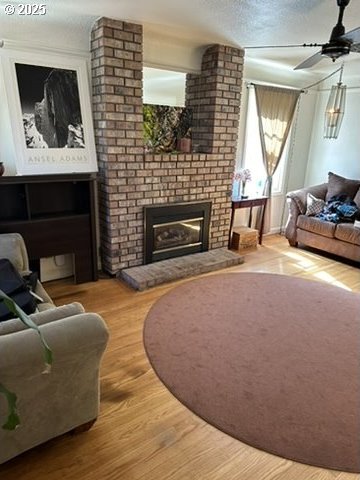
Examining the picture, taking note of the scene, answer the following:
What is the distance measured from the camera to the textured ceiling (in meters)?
2.46

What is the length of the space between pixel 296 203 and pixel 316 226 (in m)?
0.44

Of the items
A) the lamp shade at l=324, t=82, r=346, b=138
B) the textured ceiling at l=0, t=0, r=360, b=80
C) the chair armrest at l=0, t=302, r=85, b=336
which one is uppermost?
the textured ceiling at l=0, t=0, r=360, b=80

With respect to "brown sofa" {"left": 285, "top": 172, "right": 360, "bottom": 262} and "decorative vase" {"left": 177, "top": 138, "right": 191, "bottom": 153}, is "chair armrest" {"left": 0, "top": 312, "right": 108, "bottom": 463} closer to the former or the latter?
"decorative vase" {"left": 177, "top": 138, "right": 191, "bottom": 153}

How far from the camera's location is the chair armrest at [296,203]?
15.0 feet

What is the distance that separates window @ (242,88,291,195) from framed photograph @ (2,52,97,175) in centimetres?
227

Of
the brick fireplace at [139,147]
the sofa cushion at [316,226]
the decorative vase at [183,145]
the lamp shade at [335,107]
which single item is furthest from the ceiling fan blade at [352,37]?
the sofa cushion at [316,226]

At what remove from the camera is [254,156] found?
15.4 feet

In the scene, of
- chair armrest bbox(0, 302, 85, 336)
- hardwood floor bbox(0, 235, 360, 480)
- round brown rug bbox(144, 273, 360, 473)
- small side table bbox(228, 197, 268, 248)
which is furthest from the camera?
small side table bbox(228, 197, 268, 248)

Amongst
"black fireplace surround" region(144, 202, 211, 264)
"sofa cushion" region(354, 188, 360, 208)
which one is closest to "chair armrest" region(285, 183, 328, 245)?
"sofa cushion" region(354, 188, 360, 208)

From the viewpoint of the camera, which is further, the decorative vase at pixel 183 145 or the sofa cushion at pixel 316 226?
the sofa cushion at pixel 316 226

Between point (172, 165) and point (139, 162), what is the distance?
0.41 meters

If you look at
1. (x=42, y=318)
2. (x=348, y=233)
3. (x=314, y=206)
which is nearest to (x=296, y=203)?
(x=314, y=206)

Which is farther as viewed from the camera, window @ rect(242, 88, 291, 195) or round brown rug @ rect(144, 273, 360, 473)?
window @ rect(242, 88, 291, 195)

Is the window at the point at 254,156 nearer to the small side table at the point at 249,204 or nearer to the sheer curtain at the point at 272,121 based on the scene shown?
the sheer curtain at the point at 272,121
